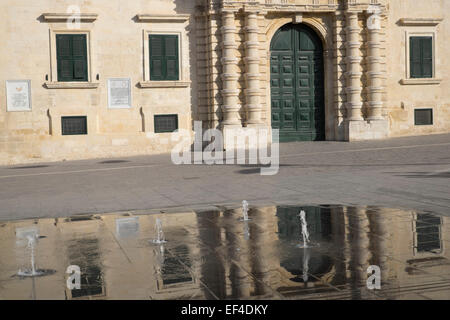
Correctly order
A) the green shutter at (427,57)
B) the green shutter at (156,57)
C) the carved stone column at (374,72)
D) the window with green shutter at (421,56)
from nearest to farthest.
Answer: the green shutter at (156,57), the carved stone column at (374,72), the window with green shutter at (421,56), the green shutter at (427,57)

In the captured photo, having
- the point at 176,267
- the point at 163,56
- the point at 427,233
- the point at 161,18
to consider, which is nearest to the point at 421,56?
the point at 163,56

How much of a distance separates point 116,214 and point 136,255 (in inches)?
→ 131

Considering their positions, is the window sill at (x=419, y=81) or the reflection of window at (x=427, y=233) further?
the window sill at (x=419, y=81)

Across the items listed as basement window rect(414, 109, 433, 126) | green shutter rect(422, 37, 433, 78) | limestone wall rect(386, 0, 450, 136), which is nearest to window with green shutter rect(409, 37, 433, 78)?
green shutter rect(422, 37, 433, 78)

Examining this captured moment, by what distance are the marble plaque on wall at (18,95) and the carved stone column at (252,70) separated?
8.09m

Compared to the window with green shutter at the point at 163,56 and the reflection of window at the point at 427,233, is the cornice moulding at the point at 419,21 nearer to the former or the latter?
the window with green shutter at the point at 163,56

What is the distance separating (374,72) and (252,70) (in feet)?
16.3

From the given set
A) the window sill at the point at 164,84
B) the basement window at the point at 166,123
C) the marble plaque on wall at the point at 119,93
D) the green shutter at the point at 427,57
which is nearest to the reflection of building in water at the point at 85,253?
the marble plaque on wall at the point at 119,93

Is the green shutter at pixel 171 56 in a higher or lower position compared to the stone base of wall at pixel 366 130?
higher

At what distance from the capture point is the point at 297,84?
26469 millimetres

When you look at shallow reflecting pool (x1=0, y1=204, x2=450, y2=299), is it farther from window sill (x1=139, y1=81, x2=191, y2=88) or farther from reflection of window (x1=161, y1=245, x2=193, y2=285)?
window sill (x1=139, y1=81, x2=191, y2=88)

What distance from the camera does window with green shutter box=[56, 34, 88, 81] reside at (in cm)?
2394

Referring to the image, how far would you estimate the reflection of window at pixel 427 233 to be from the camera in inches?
278

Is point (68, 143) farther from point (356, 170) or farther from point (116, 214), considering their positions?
point (116, 214)
